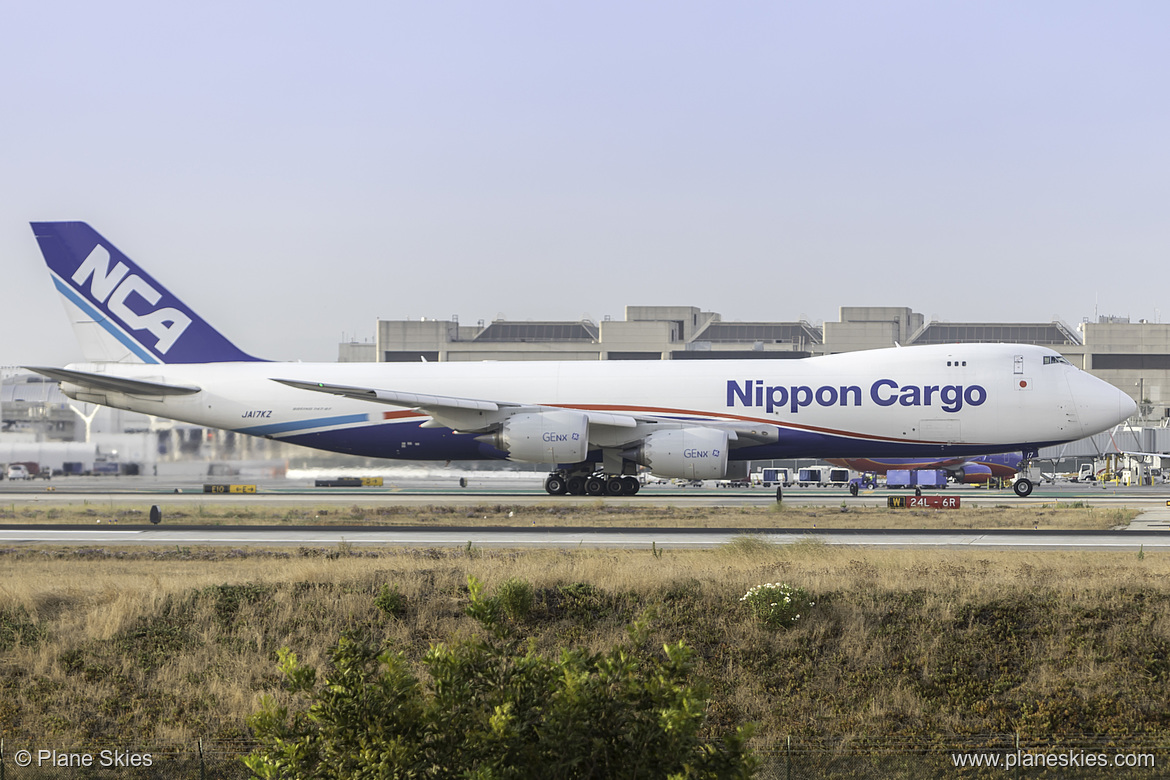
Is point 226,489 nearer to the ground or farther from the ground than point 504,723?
nearer to the ground

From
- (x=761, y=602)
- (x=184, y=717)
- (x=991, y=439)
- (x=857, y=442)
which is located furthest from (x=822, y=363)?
(x=184, y=717)

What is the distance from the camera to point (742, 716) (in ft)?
51.7

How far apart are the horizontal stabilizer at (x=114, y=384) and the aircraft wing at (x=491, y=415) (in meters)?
6.60

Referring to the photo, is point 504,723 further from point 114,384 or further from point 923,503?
point 114,384

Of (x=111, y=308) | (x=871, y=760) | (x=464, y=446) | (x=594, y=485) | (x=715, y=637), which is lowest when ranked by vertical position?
(x=871, y=760)

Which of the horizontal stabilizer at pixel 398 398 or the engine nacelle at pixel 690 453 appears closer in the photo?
the engine nacelle at pixel 690 453

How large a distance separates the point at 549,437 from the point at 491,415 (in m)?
2.81

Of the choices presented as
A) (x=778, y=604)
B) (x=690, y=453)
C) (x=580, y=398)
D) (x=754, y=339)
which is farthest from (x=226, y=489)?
(x=754, y=339)

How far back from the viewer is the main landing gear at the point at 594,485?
43781mm

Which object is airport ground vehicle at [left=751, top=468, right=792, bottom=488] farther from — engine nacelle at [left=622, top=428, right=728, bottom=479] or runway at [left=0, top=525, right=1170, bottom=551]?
runway at [left=0, top=525, right=1170, bottom=551]

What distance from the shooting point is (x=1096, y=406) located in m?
40.2

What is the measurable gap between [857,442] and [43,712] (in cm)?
3134

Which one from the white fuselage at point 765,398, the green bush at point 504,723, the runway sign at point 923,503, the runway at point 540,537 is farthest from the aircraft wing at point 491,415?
the green bush at point 504,723

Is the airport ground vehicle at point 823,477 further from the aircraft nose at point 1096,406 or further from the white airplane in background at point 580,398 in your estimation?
the aircraft nose at point 1096,406
